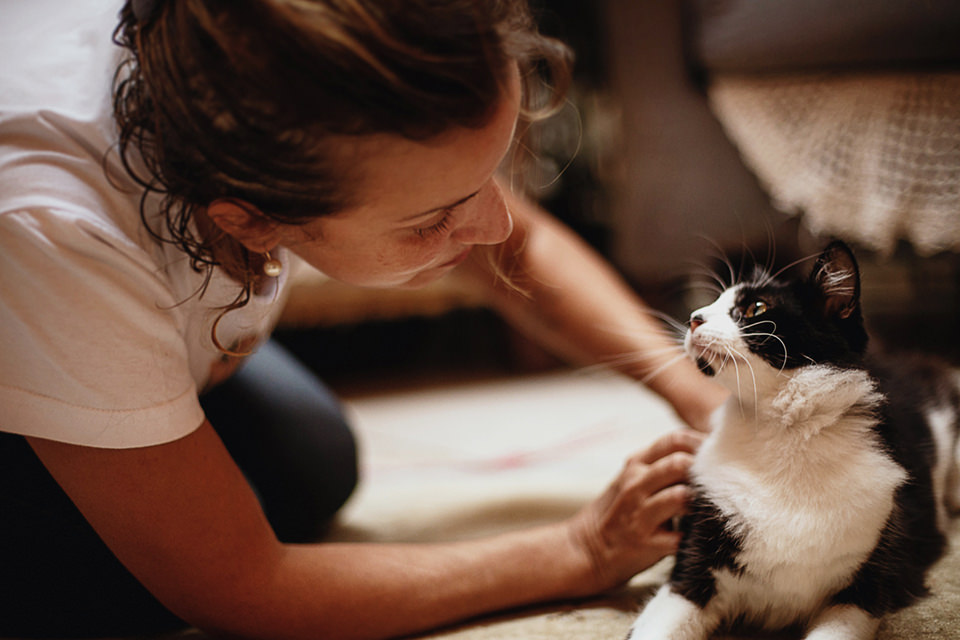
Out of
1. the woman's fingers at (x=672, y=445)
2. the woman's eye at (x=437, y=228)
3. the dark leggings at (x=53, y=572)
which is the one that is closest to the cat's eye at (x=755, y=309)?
the woman's fingers at (x=672, y=445)

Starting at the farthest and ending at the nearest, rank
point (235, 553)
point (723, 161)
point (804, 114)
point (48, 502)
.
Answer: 1. point (723, 161)
2. point (804, 114)
3. point (48, 502)
4. point (235, 553)

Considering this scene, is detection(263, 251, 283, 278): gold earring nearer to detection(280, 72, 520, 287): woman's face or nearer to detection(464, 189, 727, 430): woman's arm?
detection(280, 72, 520, 287): woman's face

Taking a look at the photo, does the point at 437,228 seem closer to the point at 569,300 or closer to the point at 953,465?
the point at 569,300

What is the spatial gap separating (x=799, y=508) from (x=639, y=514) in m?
0.14

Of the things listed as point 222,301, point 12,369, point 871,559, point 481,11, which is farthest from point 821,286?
point 12,369

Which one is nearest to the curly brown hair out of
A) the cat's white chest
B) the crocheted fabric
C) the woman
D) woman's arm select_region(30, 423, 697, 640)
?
the woman

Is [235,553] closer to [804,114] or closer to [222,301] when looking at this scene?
→ [222,301]

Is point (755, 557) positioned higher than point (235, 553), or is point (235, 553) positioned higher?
point (755, 557)

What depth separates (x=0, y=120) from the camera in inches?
22.6

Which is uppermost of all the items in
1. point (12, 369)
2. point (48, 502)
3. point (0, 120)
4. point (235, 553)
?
point (0, 120)

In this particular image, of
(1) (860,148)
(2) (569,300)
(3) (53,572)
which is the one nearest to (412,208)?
(2) (569,300)

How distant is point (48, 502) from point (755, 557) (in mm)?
625

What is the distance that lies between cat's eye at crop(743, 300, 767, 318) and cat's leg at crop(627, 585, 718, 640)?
22cm

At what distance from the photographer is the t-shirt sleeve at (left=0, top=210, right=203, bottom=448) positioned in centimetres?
53
